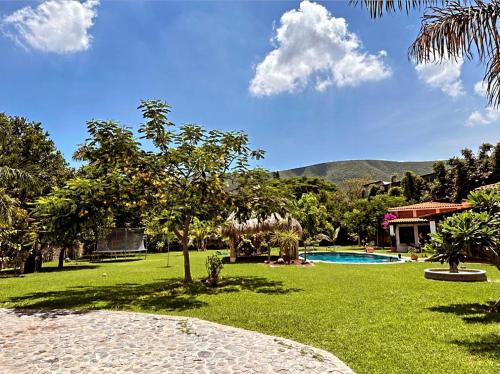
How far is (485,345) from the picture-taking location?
16.5 feet

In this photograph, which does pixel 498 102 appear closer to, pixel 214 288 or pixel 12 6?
pixel 214 288

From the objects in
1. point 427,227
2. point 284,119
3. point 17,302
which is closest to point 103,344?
point 17,302

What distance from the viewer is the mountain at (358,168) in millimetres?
112000

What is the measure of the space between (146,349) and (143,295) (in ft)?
17.4

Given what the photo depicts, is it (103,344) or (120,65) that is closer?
(103,344)

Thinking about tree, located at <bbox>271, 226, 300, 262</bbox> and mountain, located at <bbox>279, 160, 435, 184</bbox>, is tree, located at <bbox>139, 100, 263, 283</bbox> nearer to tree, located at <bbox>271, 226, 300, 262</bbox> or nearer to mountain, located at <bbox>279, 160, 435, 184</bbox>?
tree, located at <bbox>271, 226, 300, 262</bbox>

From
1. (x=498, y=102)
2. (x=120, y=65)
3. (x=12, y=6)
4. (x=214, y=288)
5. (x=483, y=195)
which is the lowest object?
(x=214, y=288)

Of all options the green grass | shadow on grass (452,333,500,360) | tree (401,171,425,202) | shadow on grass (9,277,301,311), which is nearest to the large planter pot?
the green grass

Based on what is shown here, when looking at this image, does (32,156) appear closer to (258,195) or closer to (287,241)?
(258,195)

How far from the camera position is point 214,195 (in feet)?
35.6

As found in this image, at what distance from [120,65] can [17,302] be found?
8445mm

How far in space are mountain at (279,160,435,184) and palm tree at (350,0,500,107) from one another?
343 ft

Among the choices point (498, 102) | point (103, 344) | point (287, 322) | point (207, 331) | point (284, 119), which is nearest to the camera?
point (498, 102)

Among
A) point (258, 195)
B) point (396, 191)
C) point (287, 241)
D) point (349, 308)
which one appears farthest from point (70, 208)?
point (396, 191)
